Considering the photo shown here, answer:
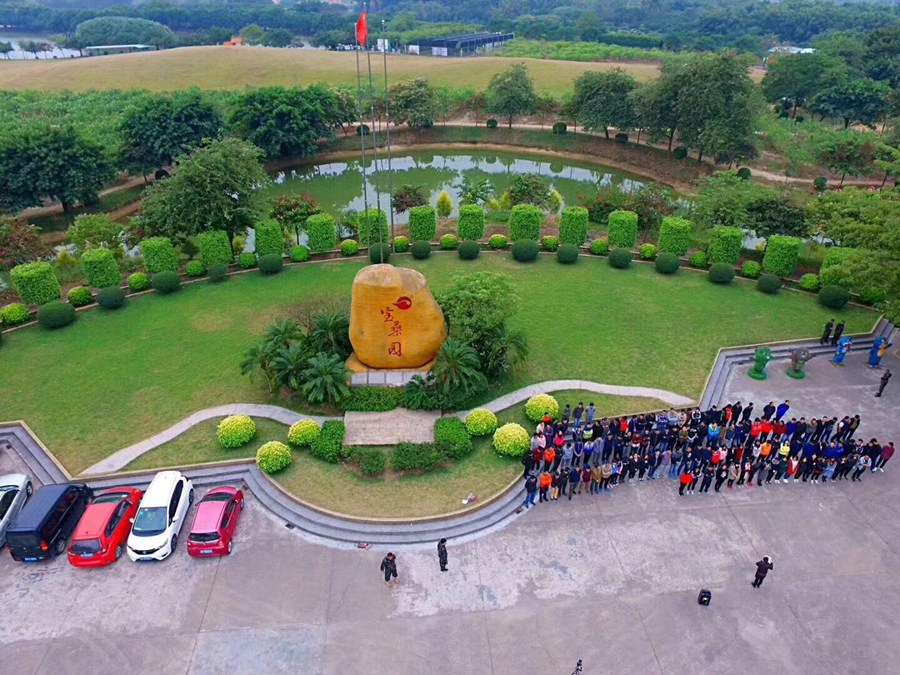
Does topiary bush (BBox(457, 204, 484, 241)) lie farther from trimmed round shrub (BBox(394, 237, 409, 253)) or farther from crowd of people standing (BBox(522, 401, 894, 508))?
crowd of people standing (BBox(522, 401, 894, 508))

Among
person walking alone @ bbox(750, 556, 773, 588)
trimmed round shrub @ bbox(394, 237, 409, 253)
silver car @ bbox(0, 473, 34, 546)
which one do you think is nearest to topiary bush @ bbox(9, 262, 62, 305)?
silver car @ bbox(0, 473, 34, 546)

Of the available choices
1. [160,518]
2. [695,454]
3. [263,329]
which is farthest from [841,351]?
[160,518]

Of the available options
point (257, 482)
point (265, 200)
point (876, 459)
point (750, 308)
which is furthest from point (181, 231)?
point (876, 459)

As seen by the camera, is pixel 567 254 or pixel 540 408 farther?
pixel 567 254

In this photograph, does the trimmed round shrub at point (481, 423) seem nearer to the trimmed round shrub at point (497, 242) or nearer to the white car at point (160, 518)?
the white car at point (160, 518)

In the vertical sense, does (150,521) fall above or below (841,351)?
below

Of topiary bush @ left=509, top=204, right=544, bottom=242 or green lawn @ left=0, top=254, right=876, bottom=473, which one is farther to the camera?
topiary bush @ left=509, top=204, right=544, bottom=242

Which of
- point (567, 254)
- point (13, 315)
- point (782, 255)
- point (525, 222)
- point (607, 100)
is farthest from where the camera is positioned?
point (607, 100)

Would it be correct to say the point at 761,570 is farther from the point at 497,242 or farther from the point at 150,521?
the point at 497,242
